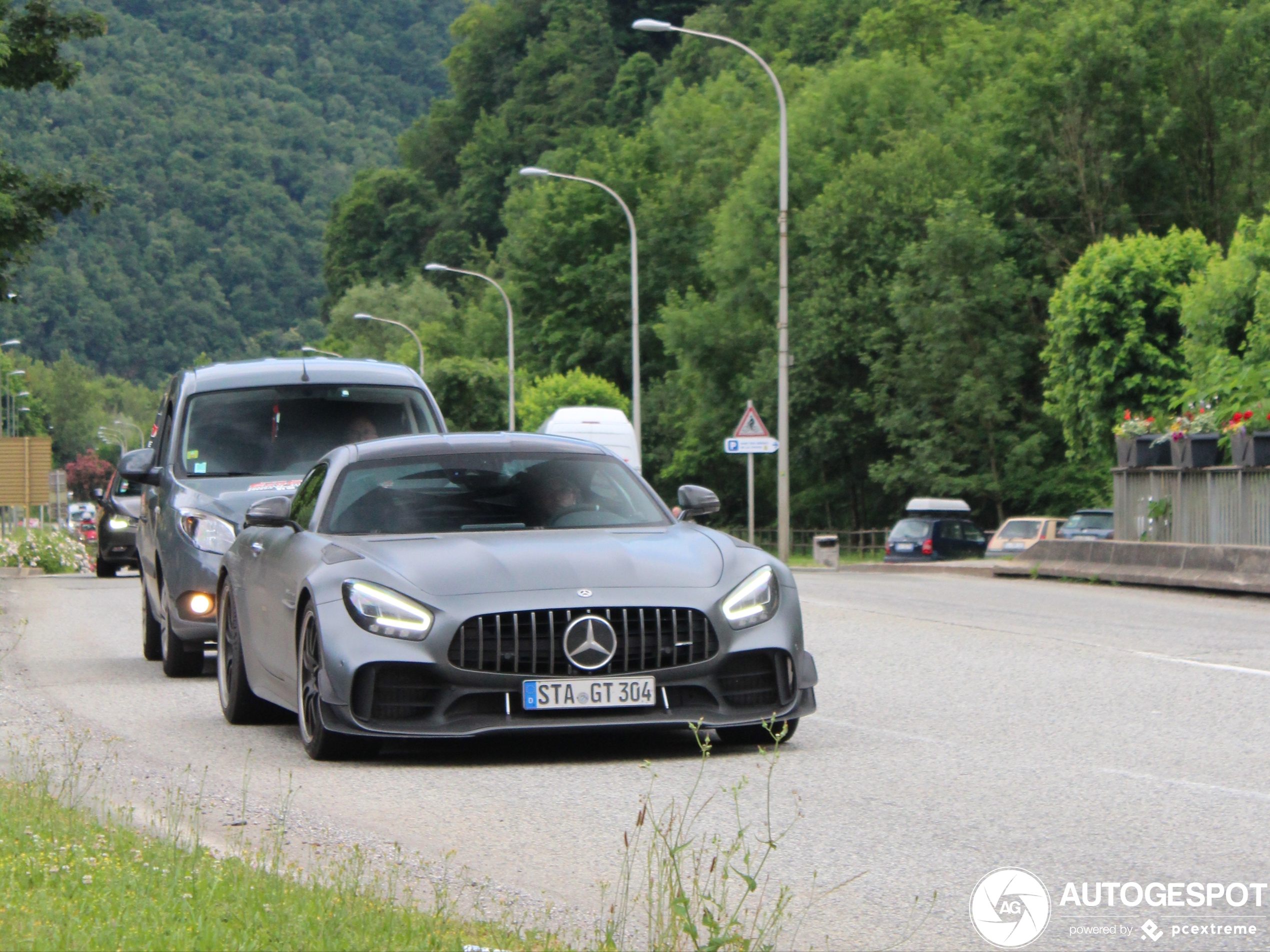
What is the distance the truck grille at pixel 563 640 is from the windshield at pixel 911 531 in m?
41.5

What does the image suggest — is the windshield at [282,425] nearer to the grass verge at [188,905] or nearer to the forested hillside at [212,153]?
the grass verge at [188,905]

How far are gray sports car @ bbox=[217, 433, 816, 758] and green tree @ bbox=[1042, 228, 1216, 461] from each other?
4043 cm

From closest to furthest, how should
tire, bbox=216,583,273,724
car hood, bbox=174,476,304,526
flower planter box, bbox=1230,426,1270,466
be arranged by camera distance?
tire, bbox=216,583,273,724
car hood, bbox=174,476,304,526
flower planter box, bbox=1230,426,1270,466

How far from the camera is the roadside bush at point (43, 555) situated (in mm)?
36750

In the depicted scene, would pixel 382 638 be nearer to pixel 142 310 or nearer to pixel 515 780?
→ pixel 515 780

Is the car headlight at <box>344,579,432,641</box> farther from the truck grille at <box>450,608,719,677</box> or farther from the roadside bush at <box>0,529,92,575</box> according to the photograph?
the roadside bush at <box>0,529,92,575</box>

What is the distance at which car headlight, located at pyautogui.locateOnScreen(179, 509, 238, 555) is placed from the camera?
1266cm

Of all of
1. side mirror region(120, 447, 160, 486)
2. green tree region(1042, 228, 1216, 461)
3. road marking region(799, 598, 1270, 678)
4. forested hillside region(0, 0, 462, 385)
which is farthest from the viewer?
forested hillside region(0, 0, 462, 385)

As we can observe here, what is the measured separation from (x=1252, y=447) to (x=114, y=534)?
62.1 feet

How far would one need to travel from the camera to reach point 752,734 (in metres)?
8.77

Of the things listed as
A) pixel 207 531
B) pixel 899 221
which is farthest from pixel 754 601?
pixel 899 221

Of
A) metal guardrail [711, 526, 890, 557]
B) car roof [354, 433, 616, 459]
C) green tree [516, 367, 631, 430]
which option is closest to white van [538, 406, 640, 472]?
metal guardrail [711, 526, 890, 557]

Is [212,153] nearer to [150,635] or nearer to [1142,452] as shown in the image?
[1142,452]

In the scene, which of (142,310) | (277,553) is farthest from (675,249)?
(142,310)
